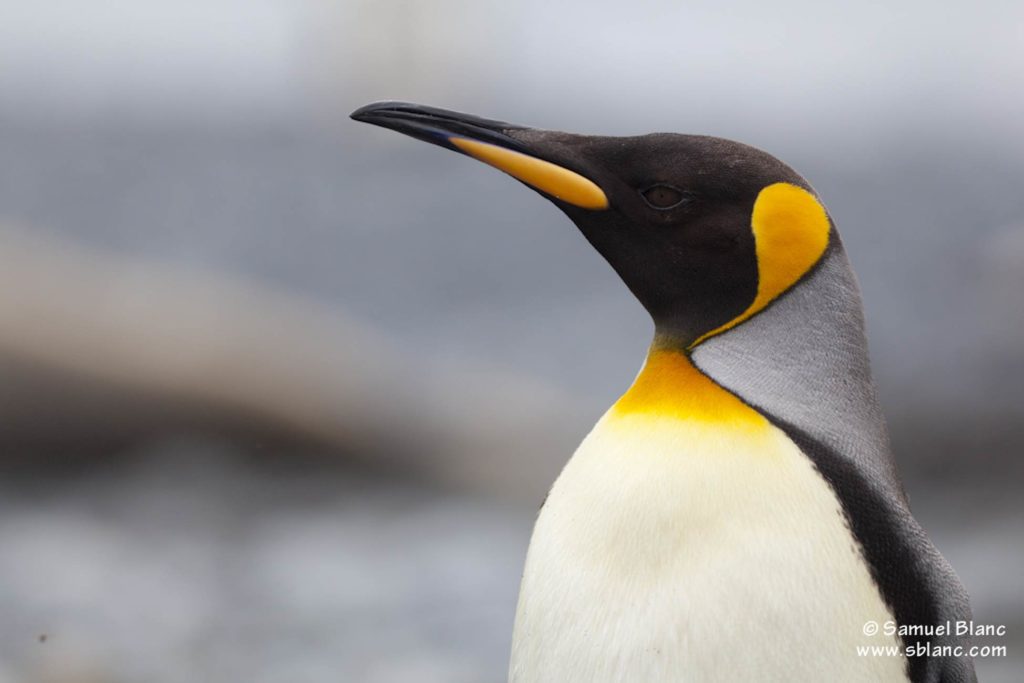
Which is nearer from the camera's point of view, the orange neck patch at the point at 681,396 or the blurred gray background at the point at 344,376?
the orange neck patch at the point at 681,396

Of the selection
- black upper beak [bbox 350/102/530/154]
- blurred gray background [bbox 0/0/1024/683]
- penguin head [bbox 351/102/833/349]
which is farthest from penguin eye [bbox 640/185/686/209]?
blurred gray background [bbox 0/0/1024/683]

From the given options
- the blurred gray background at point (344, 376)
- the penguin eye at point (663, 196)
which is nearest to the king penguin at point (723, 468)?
the penguin eye at point (663, 196)

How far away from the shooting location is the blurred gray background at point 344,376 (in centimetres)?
300

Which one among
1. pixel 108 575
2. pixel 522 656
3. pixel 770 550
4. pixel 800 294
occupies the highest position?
pixel 800 294

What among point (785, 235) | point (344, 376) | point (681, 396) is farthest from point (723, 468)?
point (344, 376)

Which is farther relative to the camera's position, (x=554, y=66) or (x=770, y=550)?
(x=554, y=66)

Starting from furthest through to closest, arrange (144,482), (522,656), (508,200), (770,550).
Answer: (508,200)
(144,482)
(522,656)
(770,550)

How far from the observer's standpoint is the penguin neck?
3.67 ft

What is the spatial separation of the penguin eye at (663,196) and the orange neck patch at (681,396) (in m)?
0.14

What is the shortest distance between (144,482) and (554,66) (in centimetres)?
837

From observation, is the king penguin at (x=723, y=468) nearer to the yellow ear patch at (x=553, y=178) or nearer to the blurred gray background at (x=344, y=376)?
the yellow ear patch at (x=553, y=178)

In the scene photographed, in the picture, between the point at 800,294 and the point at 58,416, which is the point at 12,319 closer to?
the point at 58,416

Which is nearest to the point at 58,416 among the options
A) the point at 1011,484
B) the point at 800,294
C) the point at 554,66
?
the point at 1011,484

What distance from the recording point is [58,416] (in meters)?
3.94
